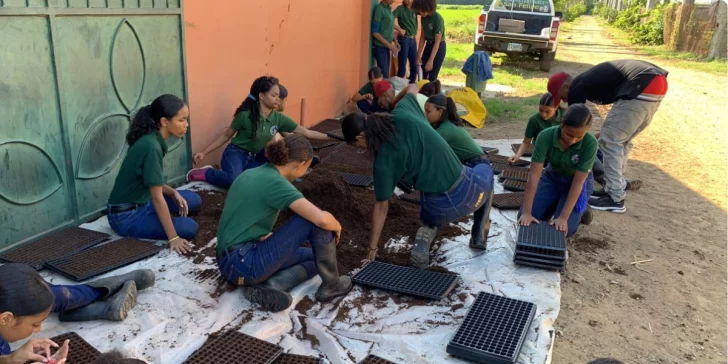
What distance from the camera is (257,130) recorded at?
16.0 feet

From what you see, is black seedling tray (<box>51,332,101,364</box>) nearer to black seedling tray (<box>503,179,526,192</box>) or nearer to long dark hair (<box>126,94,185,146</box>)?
long dark hair (<box>126,94,185,146</box>)

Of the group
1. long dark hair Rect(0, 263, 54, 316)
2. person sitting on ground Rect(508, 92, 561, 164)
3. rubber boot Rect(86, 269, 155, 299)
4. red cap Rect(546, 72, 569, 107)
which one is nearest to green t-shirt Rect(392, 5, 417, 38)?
person sitting on ground Rect(508, 92, 561, 164)

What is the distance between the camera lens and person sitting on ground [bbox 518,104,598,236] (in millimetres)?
3779

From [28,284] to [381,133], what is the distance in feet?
6.55

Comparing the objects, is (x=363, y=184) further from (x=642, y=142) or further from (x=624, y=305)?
(x=642, y=142)

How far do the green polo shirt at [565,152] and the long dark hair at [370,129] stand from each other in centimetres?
136

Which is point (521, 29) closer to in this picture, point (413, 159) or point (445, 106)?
point (445, 106)

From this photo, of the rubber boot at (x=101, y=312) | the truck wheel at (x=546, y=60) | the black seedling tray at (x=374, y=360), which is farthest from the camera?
the truck wheel at (x=546, y=60)

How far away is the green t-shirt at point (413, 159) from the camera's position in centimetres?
334

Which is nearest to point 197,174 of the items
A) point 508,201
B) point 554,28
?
point 508,201

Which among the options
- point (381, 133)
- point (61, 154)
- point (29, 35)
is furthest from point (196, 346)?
point (29, 35)

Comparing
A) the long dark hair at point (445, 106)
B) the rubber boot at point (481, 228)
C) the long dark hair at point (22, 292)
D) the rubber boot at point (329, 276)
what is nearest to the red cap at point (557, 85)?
the long dark hair at point (445, 106)

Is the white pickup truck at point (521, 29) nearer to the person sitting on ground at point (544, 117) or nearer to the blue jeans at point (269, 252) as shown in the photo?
the person sitting on ground at point (544, 117)

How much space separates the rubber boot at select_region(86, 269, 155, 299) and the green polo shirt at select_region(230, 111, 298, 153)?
201 cm
